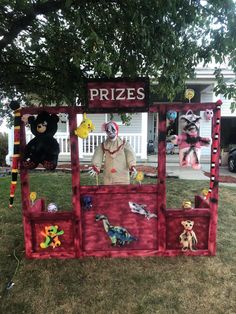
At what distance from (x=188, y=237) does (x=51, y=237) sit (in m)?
1.81

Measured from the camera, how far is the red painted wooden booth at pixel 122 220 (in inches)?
164


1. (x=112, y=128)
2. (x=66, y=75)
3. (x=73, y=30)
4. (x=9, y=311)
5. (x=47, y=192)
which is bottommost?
(x=9, y=311)

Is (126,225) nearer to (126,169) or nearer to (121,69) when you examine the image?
(126,169)

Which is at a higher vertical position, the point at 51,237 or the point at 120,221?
the point at 120,221

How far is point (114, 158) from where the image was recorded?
14.7ft

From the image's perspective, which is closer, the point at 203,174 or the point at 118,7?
the point at 118,7

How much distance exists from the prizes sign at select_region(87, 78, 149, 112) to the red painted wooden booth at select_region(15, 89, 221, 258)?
297mm

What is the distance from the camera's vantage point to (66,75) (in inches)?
198

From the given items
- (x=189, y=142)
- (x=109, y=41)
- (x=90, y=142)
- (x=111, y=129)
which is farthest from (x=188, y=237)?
(x=90, y=142)

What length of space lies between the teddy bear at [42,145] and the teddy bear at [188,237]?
1895 millimetres

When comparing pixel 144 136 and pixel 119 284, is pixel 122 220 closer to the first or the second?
pixel 119 284

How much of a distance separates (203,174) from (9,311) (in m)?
8.00

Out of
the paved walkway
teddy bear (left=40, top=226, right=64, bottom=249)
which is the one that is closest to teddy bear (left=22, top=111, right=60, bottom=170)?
teddy bear (left=40, top=226, right=64, bottom=249)

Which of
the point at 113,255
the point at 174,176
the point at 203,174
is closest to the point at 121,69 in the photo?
the point at 113,255
